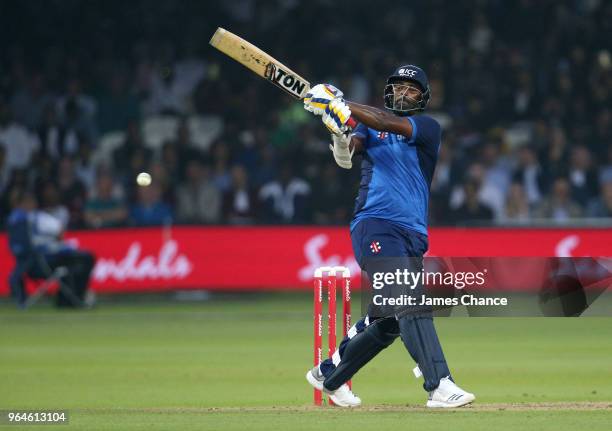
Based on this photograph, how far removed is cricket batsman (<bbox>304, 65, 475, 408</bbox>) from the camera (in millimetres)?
8016

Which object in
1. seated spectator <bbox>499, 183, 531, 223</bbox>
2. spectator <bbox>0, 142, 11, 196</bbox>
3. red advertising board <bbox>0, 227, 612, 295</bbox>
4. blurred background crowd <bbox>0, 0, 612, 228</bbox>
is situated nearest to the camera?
red advertising board <bbox>0, 227, 612, 295</bbox>

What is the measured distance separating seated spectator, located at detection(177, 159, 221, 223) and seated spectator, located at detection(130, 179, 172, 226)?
18.1 inches

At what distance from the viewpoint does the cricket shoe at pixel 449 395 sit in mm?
8055

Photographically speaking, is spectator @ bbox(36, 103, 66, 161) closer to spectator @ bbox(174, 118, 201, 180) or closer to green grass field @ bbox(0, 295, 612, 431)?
spectator @ bbox(174, 118, 201, 180)

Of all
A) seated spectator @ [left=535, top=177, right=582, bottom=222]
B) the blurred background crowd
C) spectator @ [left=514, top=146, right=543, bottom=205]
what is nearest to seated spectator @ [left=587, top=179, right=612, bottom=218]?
the blurred background crowd

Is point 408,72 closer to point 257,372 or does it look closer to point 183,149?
point 257,372

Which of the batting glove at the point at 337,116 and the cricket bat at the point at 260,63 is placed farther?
the cricket bat at the point at 260,63

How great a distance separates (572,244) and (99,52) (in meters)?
8.81

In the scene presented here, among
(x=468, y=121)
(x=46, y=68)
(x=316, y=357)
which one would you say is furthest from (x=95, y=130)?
(x=316, y=357)

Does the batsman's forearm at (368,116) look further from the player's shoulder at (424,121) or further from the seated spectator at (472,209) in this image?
the seated spectator at (472,209)

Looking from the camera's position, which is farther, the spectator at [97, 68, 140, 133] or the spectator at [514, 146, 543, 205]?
the spectator at [97, 68, 140, 133]

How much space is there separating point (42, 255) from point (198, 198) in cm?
289

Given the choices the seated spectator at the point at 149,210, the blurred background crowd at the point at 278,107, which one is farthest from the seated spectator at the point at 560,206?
the seated spectator at the point at 149,210

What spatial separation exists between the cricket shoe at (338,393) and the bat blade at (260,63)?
5.75 feet
